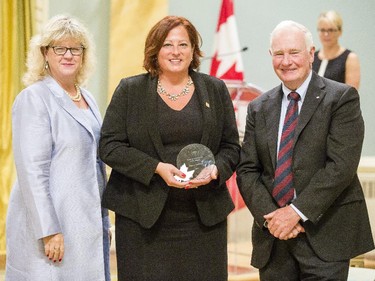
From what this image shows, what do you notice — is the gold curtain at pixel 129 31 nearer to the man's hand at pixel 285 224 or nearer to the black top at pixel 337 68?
the black top at pixel 337 68

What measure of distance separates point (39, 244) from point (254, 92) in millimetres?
3177

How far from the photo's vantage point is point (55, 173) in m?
3.36

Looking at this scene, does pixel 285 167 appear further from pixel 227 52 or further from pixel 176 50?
pixel 227 52

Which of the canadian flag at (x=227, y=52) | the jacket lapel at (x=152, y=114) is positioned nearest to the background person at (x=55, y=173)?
the jacket lapel at (x=152, y=114)

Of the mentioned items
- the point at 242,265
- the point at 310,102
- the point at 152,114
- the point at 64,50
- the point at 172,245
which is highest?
the point at 64,50

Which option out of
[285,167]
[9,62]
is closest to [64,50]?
[285,167]

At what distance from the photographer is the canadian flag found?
644 cm

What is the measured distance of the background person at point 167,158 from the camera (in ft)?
11.4

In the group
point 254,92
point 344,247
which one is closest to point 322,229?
point 344,247

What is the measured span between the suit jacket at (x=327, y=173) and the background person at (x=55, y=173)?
80 centimetres

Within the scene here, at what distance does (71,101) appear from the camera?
3.49m

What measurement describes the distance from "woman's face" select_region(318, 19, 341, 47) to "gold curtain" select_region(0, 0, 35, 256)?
2521 millimetres

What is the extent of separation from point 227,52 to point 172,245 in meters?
3.21

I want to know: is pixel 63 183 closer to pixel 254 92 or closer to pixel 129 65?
pixel 254 92
